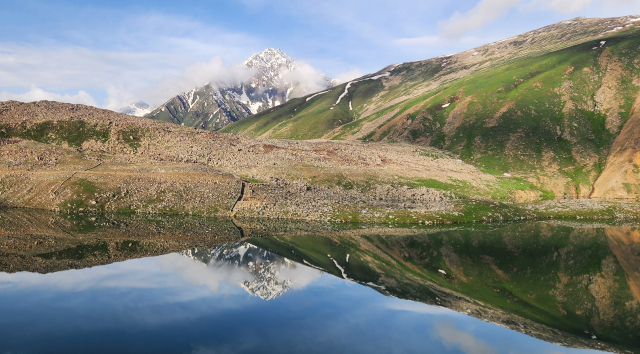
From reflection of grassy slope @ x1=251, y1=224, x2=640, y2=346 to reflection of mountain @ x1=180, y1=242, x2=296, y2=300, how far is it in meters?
2.60

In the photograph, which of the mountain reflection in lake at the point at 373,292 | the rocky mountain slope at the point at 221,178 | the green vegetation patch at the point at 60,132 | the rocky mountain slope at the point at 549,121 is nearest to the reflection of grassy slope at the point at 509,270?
the mountain reflection in lake at the point at 373,292

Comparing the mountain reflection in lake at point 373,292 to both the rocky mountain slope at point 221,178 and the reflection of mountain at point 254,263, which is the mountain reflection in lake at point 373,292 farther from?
the rocky mountain slope at point 221,178

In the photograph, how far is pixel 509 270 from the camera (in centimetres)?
4038

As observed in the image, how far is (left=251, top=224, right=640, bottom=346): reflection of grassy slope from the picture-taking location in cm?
2900

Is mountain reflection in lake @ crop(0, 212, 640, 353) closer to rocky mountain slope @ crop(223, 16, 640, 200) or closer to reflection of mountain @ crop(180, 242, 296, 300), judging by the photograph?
reflection of mountain @ crop(180, 242, 296, 300)

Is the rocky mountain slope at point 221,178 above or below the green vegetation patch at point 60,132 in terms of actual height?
below

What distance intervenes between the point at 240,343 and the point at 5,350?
A: 39.8ft

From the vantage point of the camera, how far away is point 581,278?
3756 cm

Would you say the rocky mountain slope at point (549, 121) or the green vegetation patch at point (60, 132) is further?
the rocky mountain slope at point (549, 121)

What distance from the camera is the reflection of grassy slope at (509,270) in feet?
95.1

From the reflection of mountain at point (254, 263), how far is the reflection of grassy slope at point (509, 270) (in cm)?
260

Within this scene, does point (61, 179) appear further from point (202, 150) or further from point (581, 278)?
point (581, 278)

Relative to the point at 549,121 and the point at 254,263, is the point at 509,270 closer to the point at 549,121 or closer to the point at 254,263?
the point at 254,263

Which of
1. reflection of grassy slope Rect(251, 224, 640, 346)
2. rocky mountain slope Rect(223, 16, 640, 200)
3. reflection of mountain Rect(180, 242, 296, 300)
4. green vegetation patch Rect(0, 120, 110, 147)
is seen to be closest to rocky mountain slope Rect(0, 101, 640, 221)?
green vegetation patch Rect(0, 120, 110, 147)
